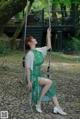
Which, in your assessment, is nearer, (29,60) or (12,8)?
(29,60)

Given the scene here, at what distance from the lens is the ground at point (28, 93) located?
9070 millimetres

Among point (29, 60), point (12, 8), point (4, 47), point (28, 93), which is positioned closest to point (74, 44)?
point (4, 47)

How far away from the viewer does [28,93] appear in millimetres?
11125

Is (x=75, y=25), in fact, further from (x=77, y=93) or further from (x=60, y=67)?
(x=77, y=93)

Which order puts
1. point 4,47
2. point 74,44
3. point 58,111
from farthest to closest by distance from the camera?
point 74,44
point 4,47
point 58,111

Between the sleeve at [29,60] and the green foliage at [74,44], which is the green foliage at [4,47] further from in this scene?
the sleeve at [29,60]

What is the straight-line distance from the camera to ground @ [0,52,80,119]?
907 centimetres

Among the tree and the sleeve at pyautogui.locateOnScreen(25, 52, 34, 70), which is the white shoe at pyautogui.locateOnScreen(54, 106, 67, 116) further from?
the tree

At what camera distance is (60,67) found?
60.2 ft

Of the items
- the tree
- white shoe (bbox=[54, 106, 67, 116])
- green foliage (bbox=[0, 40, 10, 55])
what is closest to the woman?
white shoe (bbox=[54, 106, 67, 116])

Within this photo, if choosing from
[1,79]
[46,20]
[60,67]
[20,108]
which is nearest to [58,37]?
[46,20]

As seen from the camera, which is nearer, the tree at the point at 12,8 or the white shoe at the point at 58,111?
the white shoe at the point at 58,111

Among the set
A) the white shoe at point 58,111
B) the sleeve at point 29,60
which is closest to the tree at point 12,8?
the sleeve at point 29,60

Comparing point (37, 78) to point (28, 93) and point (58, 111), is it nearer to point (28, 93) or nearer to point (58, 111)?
point (58, 111)
